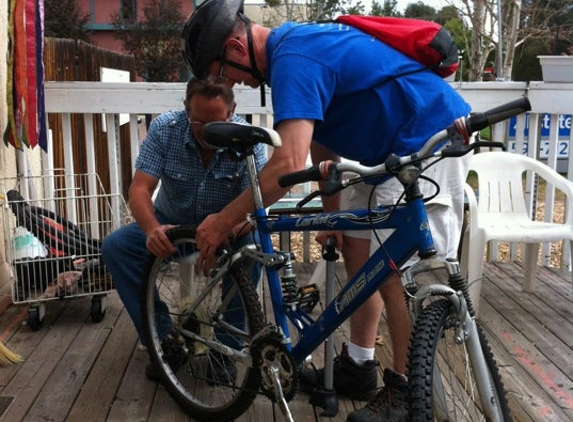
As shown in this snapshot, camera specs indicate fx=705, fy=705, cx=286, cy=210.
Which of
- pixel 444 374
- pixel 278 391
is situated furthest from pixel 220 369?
pixel 444 374

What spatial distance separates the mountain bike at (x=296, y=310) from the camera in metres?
1.74

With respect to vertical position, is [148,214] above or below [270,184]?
below

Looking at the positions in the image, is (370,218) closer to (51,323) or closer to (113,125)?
(51,323)

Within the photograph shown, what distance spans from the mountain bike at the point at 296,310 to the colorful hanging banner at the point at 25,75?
128 cm

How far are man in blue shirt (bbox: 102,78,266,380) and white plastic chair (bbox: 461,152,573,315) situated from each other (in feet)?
4.42

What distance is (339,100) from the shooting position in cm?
216

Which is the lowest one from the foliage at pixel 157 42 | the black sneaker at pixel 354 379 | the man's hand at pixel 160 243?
the black sneaker at pixel 354 379

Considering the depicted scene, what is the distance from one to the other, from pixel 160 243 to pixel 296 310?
0.58 metres

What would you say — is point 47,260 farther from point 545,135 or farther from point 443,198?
point 545,135

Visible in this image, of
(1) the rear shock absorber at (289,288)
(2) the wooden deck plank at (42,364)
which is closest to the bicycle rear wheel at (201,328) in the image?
(1) the rear shock absorber at (289,288)

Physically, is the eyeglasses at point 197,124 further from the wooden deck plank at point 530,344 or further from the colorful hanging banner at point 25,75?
the wooden deck plank at point 530,344

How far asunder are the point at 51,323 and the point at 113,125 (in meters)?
1.25

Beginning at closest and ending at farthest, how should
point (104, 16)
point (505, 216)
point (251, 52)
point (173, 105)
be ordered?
point (251, 52) → point (505, 216) → point (173, 105) → point (104, 16)

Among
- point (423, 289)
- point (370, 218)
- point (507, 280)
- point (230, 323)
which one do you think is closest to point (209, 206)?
point (230, 323)
